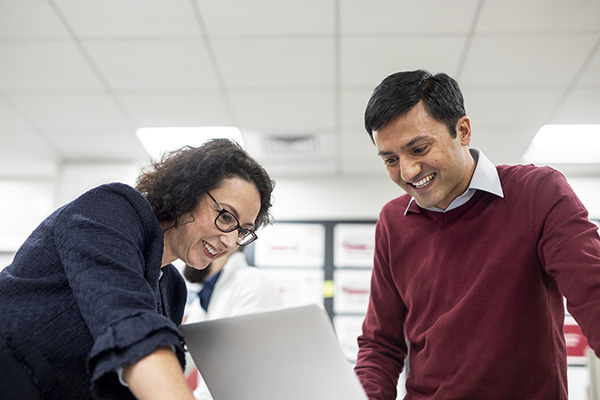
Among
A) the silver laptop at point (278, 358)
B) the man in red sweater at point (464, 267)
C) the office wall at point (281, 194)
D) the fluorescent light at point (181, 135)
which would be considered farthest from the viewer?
the office wall at point (281, 194)

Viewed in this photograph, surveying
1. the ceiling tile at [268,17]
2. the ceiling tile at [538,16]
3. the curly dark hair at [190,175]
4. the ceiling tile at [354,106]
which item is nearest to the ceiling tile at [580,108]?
the ceiling tile at [538,16]

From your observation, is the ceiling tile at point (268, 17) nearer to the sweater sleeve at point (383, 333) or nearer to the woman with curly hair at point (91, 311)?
the sweater sleeve at point (383, 333)

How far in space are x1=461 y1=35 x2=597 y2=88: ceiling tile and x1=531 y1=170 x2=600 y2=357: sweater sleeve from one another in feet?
5.93

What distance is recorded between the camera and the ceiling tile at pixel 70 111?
346 centimetres

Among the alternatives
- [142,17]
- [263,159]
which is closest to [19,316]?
[142,17]

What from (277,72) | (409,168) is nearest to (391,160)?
(409,168)

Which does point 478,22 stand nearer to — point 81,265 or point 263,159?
point 263,159

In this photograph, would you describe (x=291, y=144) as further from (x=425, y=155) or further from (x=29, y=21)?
(x=425, y=155)

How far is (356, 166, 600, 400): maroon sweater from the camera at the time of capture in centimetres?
117

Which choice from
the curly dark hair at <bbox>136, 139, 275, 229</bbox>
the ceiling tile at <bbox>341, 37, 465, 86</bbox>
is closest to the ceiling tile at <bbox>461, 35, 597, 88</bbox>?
the ceiling tile at <bbox>341, 37, 465, 86</bbox>

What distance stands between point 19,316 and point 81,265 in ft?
0.57

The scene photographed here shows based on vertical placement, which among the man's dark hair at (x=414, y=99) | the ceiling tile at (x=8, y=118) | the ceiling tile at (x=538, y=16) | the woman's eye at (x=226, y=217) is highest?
the ceiling tile at (x=538, y=16)

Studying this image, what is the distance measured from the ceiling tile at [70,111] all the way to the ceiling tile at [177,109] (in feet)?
0.44

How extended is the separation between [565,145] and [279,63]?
7.60ft
